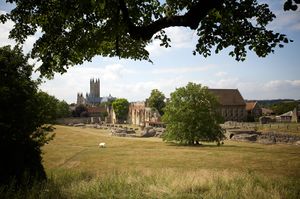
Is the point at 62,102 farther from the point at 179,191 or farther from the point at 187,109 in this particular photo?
the point at 179,191

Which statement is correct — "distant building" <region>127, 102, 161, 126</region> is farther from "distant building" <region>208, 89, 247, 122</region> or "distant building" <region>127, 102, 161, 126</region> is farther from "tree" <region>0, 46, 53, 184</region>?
"tree" <region>0, 46, 53, 184</region>

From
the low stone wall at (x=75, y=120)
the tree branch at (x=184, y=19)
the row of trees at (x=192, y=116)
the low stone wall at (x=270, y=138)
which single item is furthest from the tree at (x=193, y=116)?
the low stone wall at (x=75, y=120)

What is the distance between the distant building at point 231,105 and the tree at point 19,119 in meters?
79.5

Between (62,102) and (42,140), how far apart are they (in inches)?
4341

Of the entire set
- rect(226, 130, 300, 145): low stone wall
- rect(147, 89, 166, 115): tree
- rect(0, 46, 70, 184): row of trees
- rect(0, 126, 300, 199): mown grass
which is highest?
rect(147, 89, 166, 115): tree

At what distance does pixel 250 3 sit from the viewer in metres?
7.73

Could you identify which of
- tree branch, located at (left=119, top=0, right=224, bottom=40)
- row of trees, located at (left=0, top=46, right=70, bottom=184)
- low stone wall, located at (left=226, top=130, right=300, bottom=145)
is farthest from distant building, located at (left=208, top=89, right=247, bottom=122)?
tree branch, located at (left=119, top=0, right=224, bottom=40)

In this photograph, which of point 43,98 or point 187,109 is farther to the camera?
point 187,109

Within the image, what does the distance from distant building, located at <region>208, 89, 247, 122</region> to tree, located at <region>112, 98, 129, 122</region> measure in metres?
43.7

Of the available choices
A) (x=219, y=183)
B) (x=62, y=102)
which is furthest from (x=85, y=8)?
(x=62, y=102)

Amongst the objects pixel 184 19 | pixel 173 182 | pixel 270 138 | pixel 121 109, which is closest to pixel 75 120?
pixel 121 109

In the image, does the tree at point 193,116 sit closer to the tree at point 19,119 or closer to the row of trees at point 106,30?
the tree at point 19,119

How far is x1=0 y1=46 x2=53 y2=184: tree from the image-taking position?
1209 centimetres

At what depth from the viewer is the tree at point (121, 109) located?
11944 centimetres
